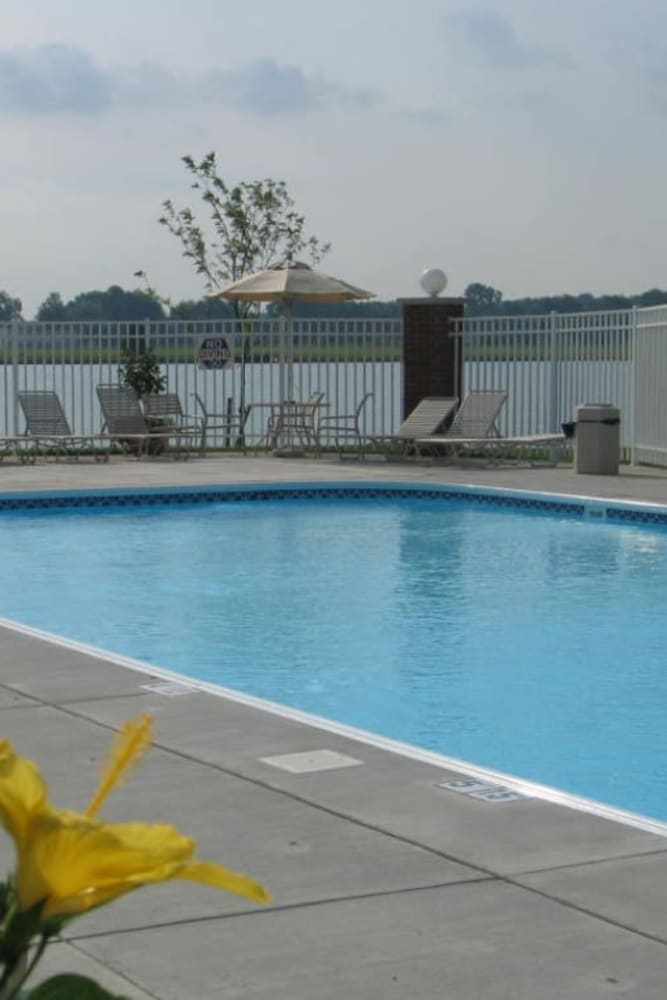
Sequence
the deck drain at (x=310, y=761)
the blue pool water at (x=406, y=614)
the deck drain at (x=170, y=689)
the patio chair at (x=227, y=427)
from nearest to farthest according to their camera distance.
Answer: the deck drain at (x=310, y=761) → the deck drain at (x=170, y=689) → the blue pool water at (x=406, y=614) → the patio chair at (x=227, y=427)

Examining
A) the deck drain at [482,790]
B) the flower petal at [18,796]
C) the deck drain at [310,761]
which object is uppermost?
the flower petal at [18,796]

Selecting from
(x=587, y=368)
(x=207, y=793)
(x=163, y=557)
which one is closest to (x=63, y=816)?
(x=207, y=793)

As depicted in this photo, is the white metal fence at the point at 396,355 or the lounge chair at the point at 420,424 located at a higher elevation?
the white metal fence at the point at 396,355

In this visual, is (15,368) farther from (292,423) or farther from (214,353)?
(292,423)

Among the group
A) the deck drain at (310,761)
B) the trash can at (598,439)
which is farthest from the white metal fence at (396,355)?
the deck drain at (310,761)

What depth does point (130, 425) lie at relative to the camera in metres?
20.0

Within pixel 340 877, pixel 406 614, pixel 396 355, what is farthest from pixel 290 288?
pixel 340 877

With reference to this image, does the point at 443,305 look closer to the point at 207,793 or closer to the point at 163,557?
the point at 163,557

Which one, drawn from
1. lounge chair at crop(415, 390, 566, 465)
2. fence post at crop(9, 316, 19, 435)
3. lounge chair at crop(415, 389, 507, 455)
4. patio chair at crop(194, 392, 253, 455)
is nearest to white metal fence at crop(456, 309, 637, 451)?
lounge chair at crop(415, 390, 566, 465)

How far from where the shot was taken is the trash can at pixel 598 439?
17.3 metres

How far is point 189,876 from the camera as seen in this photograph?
2.25 feet

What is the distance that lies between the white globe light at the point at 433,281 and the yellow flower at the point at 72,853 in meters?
20.6

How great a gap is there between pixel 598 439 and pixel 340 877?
13854mm

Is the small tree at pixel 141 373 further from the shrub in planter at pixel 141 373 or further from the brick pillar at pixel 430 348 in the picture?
the brick pillar at pixel 430 348
